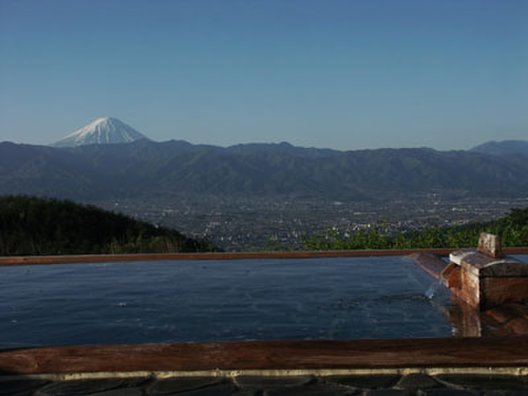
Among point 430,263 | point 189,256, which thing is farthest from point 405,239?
point 189,256

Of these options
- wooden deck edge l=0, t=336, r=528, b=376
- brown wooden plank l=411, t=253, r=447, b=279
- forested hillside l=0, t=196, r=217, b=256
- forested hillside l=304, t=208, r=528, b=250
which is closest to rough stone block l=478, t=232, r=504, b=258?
wooden deck edge l=0, t=336, r=528, b=376

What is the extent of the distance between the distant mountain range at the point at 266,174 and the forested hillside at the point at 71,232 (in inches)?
4359

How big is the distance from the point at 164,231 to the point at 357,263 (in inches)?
414

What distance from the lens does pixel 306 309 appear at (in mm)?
5605

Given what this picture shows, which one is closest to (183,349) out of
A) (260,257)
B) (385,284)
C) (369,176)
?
(385,284)

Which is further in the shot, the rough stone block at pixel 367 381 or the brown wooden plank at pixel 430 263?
the brown wooden plank at pixel 430 263

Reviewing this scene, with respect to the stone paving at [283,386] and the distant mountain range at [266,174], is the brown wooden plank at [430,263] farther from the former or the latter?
the distant mountain range at [266,174]

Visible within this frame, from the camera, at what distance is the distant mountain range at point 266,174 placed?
5482 inches

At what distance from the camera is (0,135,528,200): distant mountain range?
13925cm

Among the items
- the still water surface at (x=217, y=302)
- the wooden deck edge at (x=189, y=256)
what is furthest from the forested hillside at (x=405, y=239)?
the still water surface at (x=217, y=302)

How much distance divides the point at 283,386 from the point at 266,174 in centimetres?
16810

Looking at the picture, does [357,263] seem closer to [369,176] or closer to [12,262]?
[12,262]

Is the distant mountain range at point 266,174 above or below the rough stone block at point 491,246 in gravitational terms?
above

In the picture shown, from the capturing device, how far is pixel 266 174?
171m
